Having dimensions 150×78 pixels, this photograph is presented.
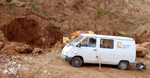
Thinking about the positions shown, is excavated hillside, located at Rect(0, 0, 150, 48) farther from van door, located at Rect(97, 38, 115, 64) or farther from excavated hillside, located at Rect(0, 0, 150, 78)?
van door, located at Rect(97, 38, 115, 64)

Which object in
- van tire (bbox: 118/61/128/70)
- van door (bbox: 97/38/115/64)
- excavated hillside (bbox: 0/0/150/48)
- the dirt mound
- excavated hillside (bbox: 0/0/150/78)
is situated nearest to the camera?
excavated hillside (bbox: 0/0/150/78)

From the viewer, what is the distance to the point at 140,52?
9.90 metres

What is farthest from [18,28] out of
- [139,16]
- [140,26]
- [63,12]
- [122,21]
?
[139,16]

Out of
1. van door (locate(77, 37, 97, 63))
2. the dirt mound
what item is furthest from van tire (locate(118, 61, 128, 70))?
the dirt mound

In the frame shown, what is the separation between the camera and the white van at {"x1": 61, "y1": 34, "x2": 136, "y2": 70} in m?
6.38

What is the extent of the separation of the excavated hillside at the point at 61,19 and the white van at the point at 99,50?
33.2 feet

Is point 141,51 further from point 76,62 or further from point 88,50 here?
point 76,62

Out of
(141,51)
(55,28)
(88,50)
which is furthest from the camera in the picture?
(55,28)

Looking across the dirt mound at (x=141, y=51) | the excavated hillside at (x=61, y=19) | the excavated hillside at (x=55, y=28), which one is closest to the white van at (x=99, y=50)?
the excavated hillside at (x=55, y=28)

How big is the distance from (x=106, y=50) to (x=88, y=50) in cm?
98

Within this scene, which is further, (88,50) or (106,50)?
(106,50)

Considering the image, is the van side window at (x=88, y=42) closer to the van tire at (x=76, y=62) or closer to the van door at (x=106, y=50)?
the van door at (x=106, y=50)

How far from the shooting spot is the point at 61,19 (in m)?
18.3

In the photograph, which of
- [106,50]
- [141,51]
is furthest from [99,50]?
[141,51]
